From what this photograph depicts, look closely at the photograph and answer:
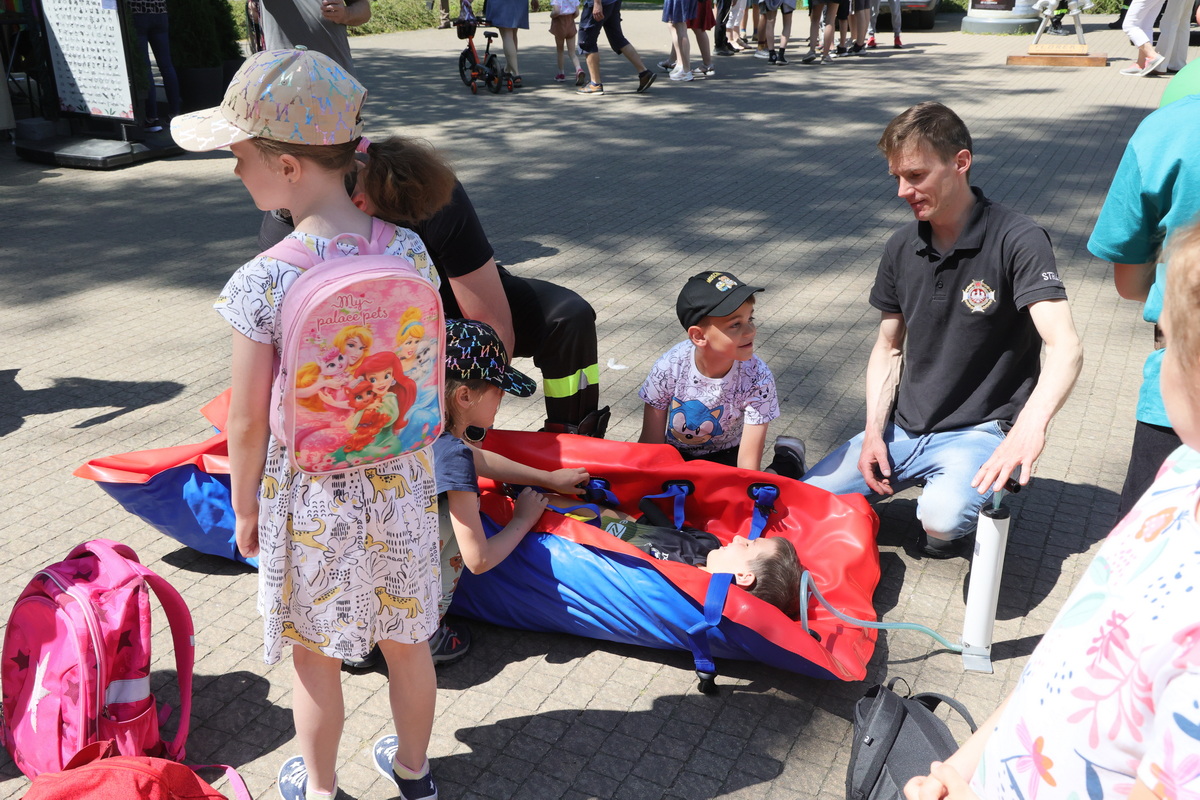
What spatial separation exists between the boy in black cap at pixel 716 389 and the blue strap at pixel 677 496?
0.35 m

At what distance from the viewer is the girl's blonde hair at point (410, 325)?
Answer: 199cm

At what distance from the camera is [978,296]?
3330 mm

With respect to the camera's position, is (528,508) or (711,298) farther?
(711,298)

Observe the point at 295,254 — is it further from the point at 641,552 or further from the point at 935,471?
the point at 935,471

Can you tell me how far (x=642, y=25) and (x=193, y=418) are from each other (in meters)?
17.2

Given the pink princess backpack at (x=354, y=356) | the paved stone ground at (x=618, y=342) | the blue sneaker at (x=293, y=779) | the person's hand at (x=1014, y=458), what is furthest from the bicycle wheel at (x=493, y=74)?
the blue sneaker at (x=293, y=779)

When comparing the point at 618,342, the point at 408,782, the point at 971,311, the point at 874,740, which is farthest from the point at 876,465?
the point at 618,342

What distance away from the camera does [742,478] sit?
335 centimetres

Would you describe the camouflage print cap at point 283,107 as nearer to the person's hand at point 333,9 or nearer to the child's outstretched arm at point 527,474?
the child's outstretched arm at point 527,474

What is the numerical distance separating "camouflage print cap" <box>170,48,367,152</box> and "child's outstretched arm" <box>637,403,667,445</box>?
1895 mm

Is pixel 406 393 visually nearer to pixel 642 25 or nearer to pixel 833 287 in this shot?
pixel 833 287

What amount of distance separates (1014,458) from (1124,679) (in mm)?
1853

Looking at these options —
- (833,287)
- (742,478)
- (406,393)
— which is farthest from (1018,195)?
(406,393)

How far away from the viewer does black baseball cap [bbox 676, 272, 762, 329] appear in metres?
3.39
